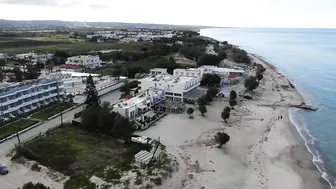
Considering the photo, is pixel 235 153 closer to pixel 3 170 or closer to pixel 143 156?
pixel 143 156

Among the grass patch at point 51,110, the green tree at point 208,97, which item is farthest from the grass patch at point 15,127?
the green tree at point 208,97

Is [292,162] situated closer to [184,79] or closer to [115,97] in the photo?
[184,79]

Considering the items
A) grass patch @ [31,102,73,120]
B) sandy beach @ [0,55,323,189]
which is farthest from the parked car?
grass patch @ [31,102,73,120]

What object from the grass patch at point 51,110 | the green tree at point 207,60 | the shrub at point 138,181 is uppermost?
the green tree at point 207,60

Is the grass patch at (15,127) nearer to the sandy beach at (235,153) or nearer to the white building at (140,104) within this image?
the sandy beach at (235,153)

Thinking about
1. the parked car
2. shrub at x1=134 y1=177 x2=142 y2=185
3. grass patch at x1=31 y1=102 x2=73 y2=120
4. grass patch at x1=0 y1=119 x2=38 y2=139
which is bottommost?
the parked car

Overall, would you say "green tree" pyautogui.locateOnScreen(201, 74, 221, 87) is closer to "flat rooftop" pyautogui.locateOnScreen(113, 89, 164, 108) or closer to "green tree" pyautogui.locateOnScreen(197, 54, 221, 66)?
"flat rooftop" pyautogui.locateOnScreen(113, 89, 164, 108)

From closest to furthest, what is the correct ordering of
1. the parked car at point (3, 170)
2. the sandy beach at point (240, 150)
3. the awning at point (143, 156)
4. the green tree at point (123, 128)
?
1. the parked car at point (3, 170)
2. the sandy beach at point (240, 150)
3. the awning at point (143, 156)
4. the green tree at point (123, 128)

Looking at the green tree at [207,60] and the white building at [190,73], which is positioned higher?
the green tree at [207,60]
